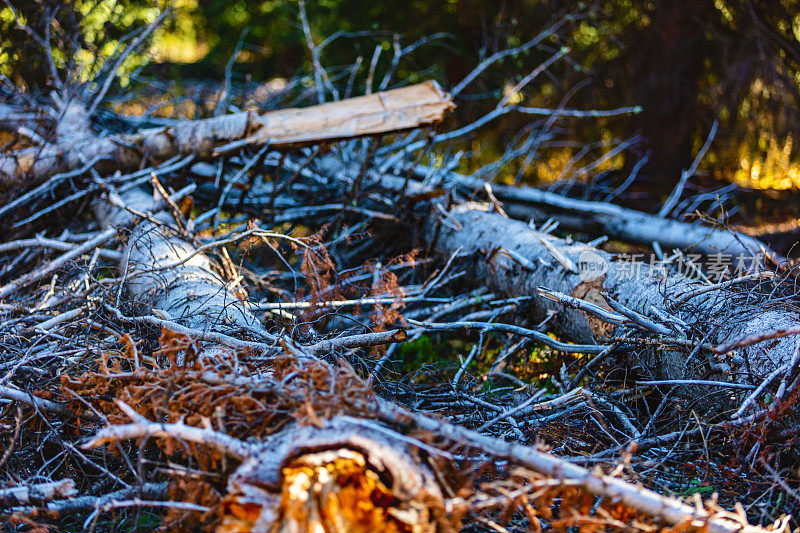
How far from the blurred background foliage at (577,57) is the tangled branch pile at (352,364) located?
4.84 feet

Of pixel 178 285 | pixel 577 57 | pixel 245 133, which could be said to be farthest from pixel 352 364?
pixel 577 57

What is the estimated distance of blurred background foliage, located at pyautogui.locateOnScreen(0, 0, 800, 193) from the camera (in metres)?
5.53

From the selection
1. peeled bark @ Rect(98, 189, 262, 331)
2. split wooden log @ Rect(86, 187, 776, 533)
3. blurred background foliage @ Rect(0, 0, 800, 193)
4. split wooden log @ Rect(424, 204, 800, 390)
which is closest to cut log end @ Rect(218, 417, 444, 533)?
split wooden log @ Rect(86, 187, 776, 533)

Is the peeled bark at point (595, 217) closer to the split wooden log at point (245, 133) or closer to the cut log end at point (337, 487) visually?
the split wooden log at point (245, 133)

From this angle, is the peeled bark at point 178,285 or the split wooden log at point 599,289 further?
the peeled bark at point 178,285

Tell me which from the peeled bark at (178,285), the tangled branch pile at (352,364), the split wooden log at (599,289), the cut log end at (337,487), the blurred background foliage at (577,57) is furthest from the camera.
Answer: the blurred background foliage at (577,57)

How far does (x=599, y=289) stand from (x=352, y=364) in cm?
135

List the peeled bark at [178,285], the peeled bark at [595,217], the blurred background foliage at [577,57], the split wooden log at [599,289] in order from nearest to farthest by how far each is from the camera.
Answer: the split wooden log at [599,289]
the peeled bark at [178,285]
the peeled bark at [595,217]
the blurred background foliage at [577,57]

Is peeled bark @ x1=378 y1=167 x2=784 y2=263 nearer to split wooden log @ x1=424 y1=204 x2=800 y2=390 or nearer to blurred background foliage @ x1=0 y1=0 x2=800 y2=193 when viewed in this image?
split wooden log @ x1=424 y1=204 x2=800 y2=390

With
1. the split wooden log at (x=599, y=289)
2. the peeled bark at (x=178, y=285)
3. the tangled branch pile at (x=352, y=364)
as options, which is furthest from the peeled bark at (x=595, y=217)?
the peeled bark at (x=178, y=285)

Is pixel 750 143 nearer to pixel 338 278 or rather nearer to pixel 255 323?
pixel 338 278

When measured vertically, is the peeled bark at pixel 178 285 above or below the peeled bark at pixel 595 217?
above

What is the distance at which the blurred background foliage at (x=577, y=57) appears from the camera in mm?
5527

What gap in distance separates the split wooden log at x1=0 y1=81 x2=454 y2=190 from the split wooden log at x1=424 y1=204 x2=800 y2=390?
0.80m
